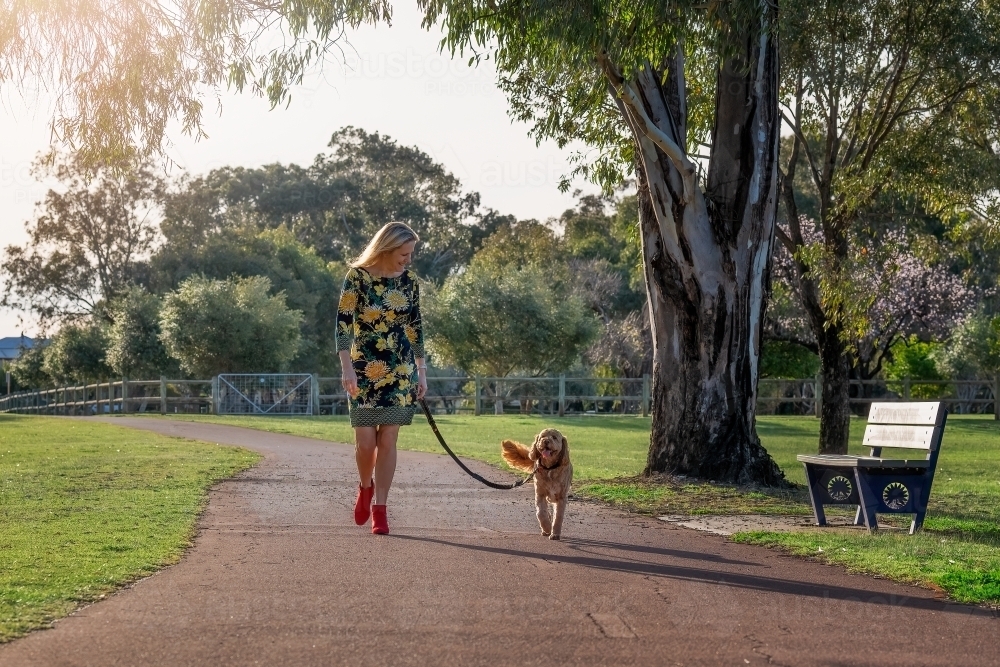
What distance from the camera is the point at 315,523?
30.6 feet

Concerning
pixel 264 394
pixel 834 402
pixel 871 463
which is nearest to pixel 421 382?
pixel 871 463

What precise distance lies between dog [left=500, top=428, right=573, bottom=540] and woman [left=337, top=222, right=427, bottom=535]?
903 mm

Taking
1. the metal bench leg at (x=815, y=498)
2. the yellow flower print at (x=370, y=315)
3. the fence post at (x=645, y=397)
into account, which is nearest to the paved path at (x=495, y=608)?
the metal bench leg at (x=815, y=498)

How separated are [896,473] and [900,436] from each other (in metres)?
0.39

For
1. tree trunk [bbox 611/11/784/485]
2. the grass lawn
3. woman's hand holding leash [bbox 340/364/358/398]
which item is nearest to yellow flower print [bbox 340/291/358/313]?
woman's hand holding leash [bbox 340/364/358/398]

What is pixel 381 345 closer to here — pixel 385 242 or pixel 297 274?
pixel 385 242

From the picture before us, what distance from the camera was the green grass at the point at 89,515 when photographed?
250 inches

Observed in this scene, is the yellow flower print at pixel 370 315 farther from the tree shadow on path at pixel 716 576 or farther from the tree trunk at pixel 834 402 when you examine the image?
the tree trunk at pixel 834 402

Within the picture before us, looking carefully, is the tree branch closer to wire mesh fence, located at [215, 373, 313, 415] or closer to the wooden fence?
the wooden fence

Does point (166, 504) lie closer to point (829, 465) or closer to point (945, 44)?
point (829, 465)

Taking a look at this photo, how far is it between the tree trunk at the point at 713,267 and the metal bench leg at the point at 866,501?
3689mm

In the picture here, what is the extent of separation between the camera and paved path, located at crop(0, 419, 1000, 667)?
199 inches

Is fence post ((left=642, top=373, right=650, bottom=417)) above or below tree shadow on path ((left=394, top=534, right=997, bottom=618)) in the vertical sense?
above

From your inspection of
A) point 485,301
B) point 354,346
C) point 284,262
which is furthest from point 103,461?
point 284,262
